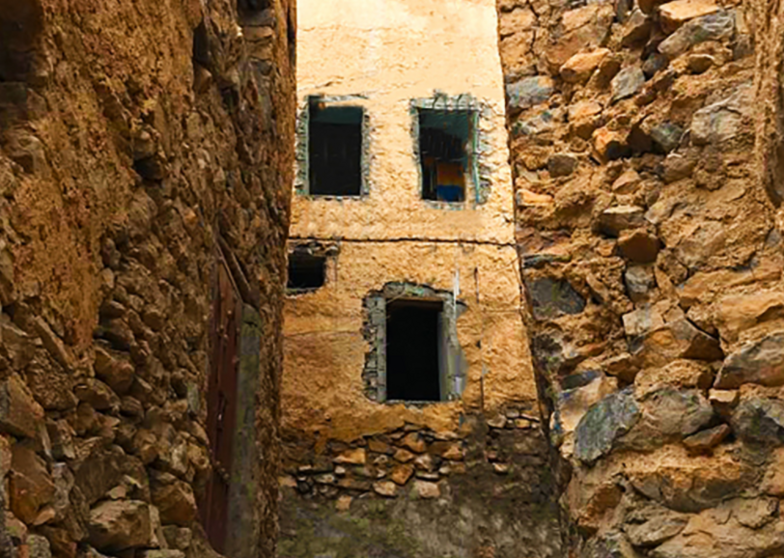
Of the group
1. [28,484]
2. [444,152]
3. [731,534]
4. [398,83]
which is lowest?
[731,534]

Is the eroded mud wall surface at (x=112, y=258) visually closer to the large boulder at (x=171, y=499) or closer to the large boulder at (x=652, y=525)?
the large boulder at (x=171, y=499)

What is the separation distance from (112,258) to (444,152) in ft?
24.1

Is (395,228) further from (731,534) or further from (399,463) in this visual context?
(731,534)

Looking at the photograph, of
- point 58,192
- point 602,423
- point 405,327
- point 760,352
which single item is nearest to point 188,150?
point 58,192

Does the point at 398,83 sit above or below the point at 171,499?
above

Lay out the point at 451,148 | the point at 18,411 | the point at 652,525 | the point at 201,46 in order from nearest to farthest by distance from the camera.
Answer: the point at 18,411
the point at 652,525
the point at 201,46
the point at 451,148

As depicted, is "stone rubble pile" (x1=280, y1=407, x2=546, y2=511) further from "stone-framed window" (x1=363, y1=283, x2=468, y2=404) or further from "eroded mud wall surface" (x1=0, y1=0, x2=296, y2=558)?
"eroded mud wall surface" (x1=0, y1=0, x2=296, y2=558)

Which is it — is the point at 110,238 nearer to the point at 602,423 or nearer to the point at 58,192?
the point at 58,192

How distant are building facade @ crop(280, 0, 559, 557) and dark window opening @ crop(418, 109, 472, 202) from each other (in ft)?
0.05

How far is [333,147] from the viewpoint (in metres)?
10.3

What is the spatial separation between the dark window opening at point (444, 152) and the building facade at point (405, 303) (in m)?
0.02

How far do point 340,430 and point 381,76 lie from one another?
11.4 ft

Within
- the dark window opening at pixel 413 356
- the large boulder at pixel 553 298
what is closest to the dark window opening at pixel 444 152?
the dark window opening at pixel 413 356

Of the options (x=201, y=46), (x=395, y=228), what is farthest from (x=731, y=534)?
(x=395, y=228)
